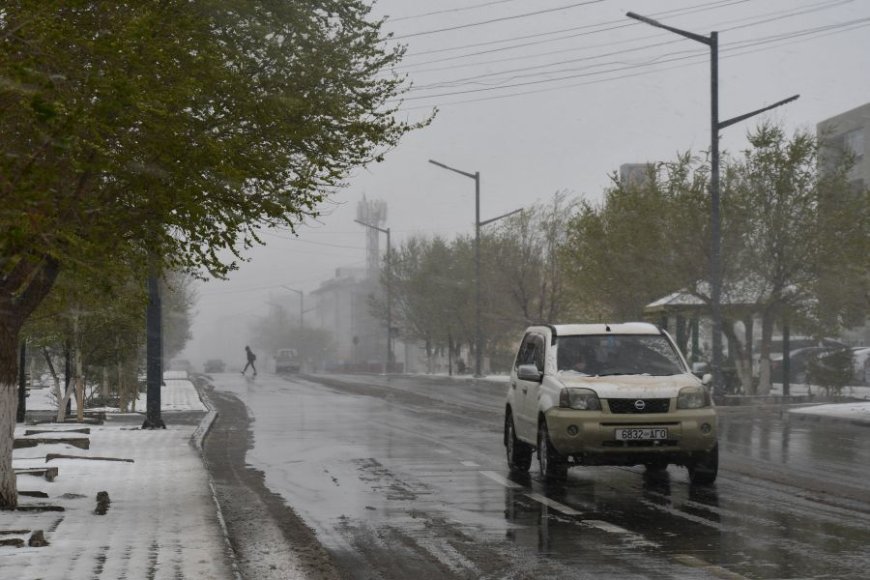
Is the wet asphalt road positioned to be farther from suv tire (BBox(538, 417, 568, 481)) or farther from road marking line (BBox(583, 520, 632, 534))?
suv tire (BBox(538, 417, 568, 481))

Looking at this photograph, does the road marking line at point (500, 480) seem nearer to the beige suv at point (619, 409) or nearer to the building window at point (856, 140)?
the beige suv at point (619, 409)

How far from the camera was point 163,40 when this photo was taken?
9.95 metres

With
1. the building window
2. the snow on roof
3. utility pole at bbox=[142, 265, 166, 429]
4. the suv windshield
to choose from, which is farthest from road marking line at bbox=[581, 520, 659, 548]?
the building window

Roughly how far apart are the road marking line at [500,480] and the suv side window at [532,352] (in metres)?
1.32

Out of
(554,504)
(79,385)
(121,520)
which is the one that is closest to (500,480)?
(554,504)

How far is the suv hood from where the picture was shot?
1388 cm

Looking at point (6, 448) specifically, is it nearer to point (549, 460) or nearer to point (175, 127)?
point (175, 127)

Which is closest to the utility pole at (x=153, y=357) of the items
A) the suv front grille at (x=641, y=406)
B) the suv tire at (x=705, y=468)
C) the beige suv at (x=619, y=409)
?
the beige suv at (x=619, y=409)

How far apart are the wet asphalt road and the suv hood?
0.98m

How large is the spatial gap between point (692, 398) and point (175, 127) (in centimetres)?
665

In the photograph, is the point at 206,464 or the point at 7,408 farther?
the point at 206,464

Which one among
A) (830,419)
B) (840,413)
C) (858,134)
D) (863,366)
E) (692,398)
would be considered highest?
(858,134)

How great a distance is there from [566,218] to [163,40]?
55195mm

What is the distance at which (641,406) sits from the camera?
1382cm
